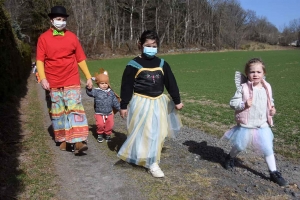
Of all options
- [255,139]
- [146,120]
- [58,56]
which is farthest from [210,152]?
[58,56]

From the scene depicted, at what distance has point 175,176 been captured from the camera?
4.32m

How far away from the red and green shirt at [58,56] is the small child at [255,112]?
8.68ft

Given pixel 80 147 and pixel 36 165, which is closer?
pixel 36 165

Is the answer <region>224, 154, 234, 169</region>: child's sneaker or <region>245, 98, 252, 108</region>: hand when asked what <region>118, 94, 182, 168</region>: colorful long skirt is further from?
<region>245, 98, 252, 108</region>: hand

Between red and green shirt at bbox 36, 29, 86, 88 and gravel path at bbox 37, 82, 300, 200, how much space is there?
1.22m

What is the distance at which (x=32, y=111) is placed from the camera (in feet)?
31.2

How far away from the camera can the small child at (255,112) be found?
424 cm

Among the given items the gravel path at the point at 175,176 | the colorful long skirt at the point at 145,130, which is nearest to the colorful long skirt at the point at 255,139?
the gravel path at the point at 175,176

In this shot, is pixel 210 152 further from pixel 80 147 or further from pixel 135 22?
pixel 135 22

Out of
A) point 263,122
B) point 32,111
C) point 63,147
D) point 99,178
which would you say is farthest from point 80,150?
point 32,111

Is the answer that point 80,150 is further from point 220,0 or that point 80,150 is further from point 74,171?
point 220,0

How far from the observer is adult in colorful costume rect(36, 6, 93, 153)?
5.06 meters

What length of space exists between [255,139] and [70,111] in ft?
9.54

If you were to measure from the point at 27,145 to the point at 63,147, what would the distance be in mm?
714
